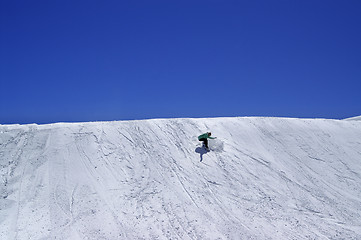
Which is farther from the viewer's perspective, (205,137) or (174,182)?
(205,137)

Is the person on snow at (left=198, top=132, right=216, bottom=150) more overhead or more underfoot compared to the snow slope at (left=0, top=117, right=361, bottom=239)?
more overhead

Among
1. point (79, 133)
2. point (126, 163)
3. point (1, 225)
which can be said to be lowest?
point (1, 225)

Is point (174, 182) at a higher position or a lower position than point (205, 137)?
lower

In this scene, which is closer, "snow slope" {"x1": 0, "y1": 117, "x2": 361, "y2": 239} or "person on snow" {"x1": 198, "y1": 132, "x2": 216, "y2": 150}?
"snow slope" {"x1": 0, "y1": 117, "x2": 361, "y2": 239}

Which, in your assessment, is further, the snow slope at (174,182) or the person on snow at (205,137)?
the person on snow at (205,137)

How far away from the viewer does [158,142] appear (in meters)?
15.1

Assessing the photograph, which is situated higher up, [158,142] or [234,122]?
[234,122]

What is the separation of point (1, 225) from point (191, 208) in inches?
280

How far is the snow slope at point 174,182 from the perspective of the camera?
9.59 meters

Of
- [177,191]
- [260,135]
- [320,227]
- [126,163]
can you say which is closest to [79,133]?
[126,163]

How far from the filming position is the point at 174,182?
12.1m

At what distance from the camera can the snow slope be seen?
31.5 feet

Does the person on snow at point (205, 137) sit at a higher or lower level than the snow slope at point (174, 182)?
higher

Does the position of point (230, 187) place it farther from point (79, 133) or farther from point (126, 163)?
point (79, 133)
